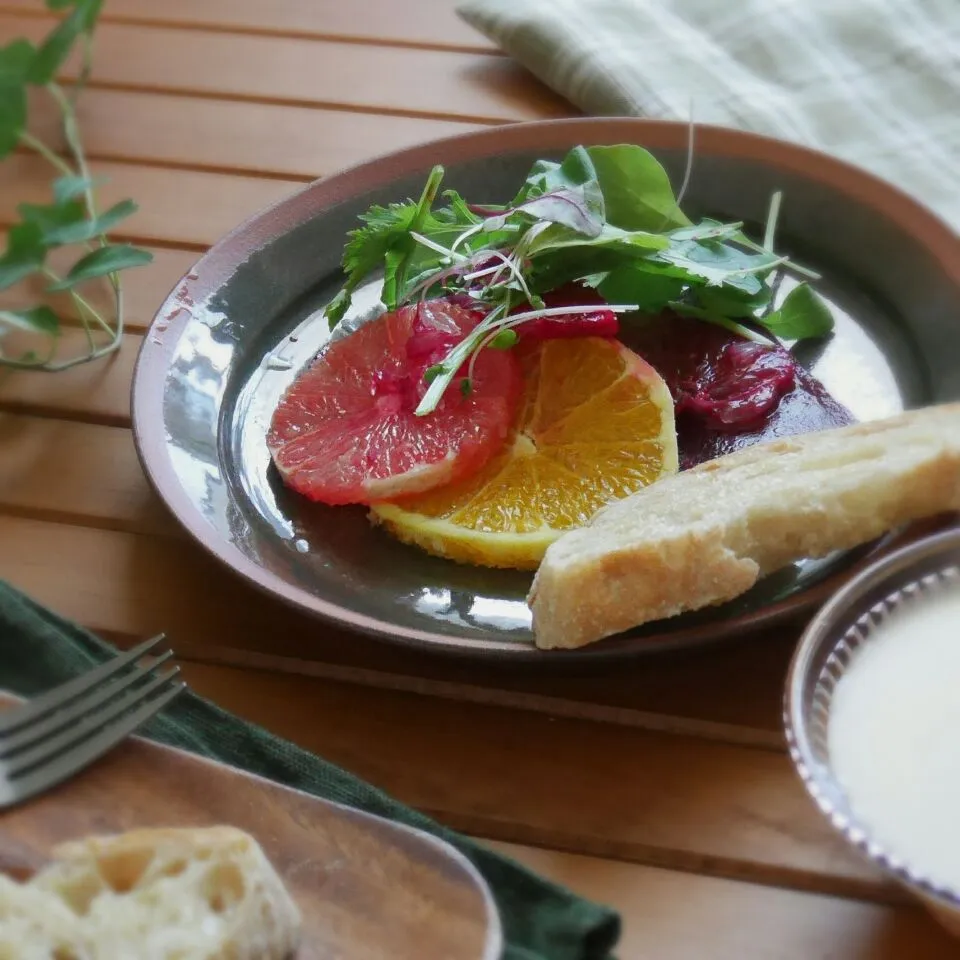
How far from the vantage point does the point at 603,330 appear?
4.85 feet

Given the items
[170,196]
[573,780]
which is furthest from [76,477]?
[573,780]

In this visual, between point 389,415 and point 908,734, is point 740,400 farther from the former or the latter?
point 908,734

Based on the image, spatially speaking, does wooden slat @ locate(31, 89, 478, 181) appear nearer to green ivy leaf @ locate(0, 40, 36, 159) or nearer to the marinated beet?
green ivy leaf @ locate(0, 40, 36, 159)

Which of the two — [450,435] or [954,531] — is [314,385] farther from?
[954,531]

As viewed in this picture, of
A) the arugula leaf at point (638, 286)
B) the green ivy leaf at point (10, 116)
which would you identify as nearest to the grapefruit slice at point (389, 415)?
the arugula leaf at point (638, 286)

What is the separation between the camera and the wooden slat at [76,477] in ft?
4.75

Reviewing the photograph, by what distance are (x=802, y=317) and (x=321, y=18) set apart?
4.55 feet

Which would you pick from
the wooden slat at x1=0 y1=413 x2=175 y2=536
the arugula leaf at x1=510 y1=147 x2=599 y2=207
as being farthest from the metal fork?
the arugula leaf at x1=510 y1=147 x2=599 y2=207

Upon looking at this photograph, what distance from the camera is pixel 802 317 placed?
1504 millimetres

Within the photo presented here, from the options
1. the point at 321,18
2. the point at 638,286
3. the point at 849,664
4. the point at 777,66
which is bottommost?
the point at 849,664

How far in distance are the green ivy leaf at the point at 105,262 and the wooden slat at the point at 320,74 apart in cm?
51

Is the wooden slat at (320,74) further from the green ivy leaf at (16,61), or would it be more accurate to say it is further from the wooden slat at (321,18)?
the green ivy leaf at (16,61)

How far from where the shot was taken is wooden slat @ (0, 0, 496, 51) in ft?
7.52

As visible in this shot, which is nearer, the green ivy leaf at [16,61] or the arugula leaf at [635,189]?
the arugula leaf at [635,189]
